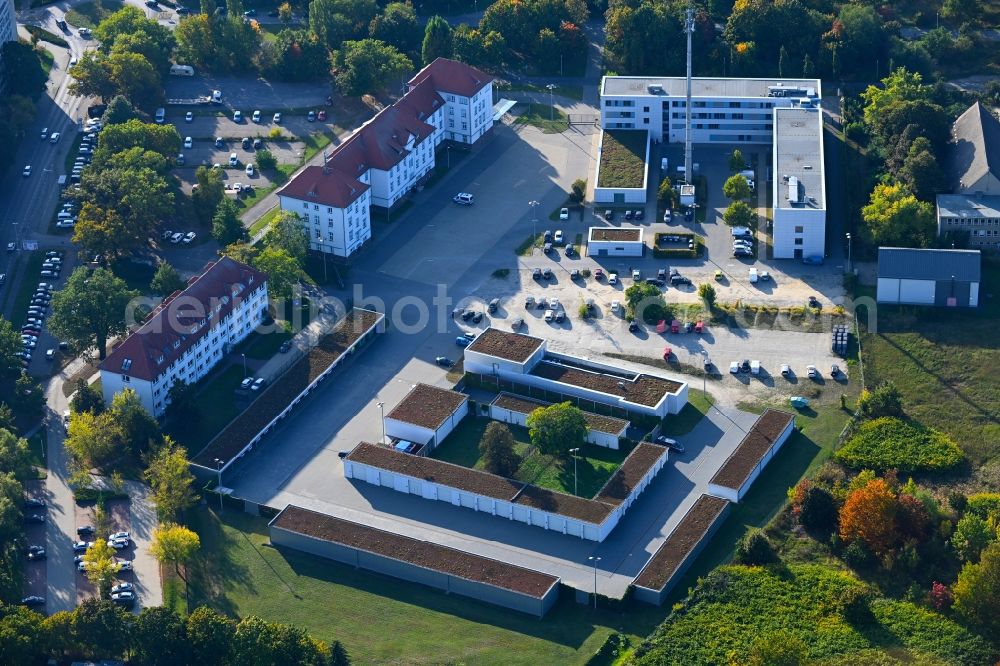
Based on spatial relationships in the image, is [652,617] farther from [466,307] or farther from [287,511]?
[466,307]

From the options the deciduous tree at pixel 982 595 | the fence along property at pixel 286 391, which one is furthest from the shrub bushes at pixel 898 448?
the fence along property at pixel 286 391

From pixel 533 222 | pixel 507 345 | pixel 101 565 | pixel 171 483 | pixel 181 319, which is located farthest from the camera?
pixel 533 222

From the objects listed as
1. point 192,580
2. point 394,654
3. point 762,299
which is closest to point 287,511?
point 192,580

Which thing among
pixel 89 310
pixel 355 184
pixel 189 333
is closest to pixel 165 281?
pixel 89 310

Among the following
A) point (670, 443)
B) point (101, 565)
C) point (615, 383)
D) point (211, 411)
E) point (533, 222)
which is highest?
point (533, 222)

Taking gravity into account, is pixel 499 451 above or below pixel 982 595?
above

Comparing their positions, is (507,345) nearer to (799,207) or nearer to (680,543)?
(680,543)
